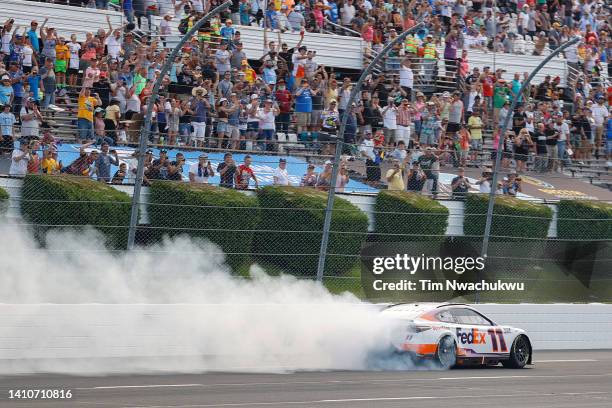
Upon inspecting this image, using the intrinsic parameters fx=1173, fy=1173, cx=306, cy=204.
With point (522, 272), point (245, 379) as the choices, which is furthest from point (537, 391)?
point (522, 272)

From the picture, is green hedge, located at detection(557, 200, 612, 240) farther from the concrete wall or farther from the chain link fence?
the concrete wall

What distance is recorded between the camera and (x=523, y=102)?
1180 inches

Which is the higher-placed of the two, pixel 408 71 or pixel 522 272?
pixel 408 71

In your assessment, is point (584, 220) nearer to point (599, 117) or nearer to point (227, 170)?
point (227, 170)

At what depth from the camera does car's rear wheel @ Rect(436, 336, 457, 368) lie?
52.1ft

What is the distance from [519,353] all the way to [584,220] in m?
4.89

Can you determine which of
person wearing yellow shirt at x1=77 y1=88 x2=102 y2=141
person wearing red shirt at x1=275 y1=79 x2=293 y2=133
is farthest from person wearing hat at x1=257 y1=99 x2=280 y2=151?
person wearing yellow shirt at x1=77 y1=88 x2=102 y2=141

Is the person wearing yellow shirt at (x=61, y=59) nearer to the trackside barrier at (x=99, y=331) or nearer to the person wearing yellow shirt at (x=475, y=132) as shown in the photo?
the trackside barrier at (x=99, y=331)

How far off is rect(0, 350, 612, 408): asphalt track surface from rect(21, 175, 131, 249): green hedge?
3.01 metres

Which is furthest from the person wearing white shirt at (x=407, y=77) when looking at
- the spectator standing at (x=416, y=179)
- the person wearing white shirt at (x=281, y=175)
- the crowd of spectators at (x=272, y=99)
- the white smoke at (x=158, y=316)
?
the white smoke at (x=158, y=316)

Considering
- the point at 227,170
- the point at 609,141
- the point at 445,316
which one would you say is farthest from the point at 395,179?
the point at 609,141

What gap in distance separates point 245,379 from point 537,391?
3356 mm

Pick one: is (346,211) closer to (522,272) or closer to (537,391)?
(522,272)

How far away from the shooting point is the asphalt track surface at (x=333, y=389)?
11289 millimetres
